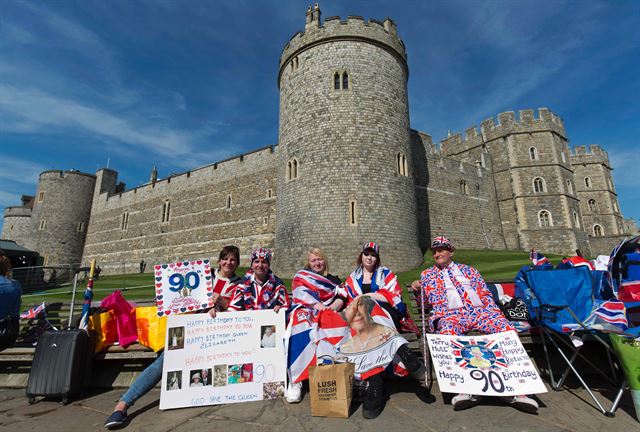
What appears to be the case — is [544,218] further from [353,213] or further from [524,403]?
[524,403]

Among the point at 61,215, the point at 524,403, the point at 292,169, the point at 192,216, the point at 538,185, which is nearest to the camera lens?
the point at 524,403

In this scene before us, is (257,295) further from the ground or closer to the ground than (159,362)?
further from the ground

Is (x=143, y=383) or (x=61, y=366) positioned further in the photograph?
(x=61, y=366)

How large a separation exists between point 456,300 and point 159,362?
10.7 feet

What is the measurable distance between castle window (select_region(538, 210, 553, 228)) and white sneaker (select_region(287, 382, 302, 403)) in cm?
2652

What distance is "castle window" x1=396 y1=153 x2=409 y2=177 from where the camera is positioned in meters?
14.7

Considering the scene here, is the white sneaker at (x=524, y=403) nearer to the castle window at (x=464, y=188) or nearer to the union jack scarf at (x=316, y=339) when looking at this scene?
the union jack scarf at (x=316, y=339)

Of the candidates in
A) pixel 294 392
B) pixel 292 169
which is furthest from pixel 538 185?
pixel 294 392

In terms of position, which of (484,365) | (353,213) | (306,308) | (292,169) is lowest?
(484,365)

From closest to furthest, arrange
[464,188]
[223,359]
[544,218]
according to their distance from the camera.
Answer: [223,359] → [464,188] → [544,218]

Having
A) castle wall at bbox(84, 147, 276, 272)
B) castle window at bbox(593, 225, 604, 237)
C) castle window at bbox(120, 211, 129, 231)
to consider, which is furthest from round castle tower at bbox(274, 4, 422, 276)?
castle window at bbox(593, 225, 604, 237)

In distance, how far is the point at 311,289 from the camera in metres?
3.75

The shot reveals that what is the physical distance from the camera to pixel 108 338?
156 inches

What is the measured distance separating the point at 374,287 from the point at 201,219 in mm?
24075
